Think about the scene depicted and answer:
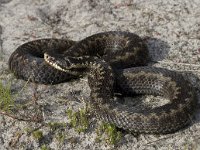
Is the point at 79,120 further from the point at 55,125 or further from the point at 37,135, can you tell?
the point at 37,135

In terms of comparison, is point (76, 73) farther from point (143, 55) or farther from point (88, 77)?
point (143, 55)

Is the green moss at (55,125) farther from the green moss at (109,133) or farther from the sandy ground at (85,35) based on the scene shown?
the green moss at (109,133)

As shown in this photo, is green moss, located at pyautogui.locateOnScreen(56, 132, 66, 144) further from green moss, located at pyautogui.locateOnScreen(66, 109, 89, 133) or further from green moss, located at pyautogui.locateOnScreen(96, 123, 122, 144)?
green moss, located at pyautogui.locateOnScreen(96, 123, 122, 144)

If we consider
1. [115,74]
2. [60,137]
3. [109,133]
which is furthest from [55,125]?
[115,74]

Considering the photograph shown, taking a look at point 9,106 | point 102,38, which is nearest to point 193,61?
point 102,38

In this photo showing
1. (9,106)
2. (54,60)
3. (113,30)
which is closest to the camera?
(9,106)

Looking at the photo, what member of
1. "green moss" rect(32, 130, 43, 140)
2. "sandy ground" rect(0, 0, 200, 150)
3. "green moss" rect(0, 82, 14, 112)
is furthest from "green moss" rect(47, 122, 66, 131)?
"green moss" rect(0, 82, 14, 112)
